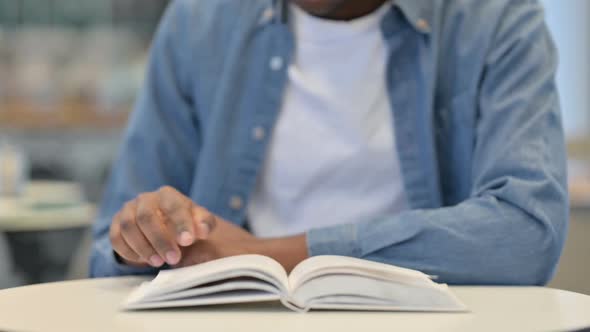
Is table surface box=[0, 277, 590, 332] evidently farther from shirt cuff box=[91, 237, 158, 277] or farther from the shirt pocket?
the shirt pocket

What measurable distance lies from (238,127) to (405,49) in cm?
30

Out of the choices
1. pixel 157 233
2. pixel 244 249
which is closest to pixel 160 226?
pixel 157 233

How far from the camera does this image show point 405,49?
5.22ft

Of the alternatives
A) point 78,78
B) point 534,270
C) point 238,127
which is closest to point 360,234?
point 534,270

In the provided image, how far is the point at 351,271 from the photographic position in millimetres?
1029

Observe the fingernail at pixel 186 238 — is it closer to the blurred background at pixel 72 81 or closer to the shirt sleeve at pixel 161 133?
the shirt sleeve at pixel 161 133

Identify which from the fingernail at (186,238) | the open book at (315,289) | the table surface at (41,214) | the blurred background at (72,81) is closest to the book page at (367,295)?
the open book at (315,289)

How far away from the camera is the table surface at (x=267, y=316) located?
0.95m

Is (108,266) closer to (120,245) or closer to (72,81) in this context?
(120,245)

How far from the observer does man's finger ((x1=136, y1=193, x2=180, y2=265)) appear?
3.81 feet

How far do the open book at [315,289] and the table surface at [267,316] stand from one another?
0.04 ft

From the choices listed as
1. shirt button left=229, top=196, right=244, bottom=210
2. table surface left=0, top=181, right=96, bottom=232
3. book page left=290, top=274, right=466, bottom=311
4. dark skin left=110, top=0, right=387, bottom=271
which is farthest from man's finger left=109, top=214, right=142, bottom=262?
table surface left=0, top=181, right=96, bottom=232

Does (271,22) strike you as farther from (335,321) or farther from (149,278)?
(335,321)

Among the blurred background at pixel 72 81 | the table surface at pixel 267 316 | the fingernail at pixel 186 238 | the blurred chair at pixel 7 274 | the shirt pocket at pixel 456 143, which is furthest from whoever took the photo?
the blurred background at pixel 72 81
